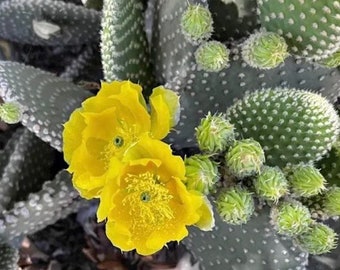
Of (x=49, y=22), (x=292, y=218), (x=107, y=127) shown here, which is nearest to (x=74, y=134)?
(x=107, y=127)

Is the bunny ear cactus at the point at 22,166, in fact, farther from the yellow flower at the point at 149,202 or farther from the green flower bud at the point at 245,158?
the green flower bud at the point at 245,158

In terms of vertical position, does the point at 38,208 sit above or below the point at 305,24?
below

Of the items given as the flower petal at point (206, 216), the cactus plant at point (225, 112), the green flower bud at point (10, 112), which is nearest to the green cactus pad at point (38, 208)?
the cactus plant at point (225, 112)

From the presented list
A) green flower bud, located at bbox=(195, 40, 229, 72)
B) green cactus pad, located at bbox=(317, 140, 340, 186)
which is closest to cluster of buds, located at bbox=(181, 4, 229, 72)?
green flower bud, located at bbox=(195, 40, 229, 72)

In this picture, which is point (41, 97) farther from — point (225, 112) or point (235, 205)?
point (235, 205)

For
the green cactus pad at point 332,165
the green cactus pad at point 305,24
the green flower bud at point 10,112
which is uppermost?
the green cactus pad at point 305,24

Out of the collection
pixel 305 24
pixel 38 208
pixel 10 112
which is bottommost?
pixel 38 208

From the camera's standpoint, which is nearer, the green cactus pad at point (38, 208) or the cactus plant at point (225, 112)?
the cactus plant at point (225, 112)
